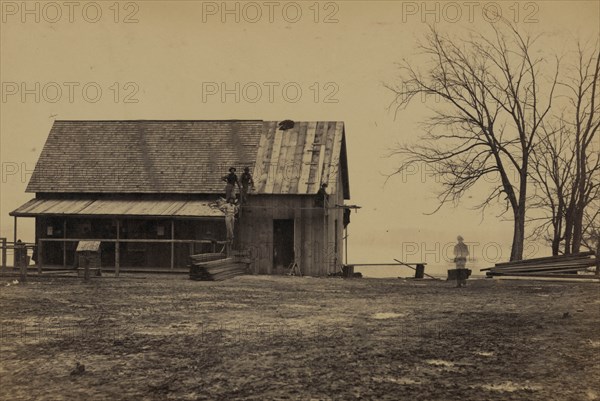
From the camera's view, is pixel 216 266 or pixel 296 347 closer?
pixel 296 347

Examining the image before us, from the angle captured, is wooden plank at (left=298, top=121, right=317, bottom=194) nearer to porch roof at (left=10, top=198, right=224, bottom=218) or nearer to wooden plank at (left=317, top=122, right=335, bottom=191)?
wooden plank at (left=317, top=122, right=335, bottom=191)

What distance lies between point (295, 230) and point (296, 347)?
18744 millimetres

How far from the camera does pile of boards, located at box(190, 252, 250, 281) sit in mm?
21578

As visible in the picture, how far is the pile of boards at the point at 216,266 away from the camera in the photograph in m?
21.6

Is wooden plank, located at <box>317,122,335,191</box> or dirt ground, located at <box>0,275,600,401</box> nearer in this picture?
dirt ground, located at <box>0,275,600,401</box>

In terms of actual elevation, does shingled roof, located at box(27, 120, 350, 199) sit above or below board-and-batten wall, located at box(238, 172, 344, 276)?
above

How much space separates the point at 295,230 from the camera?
93.2 feet

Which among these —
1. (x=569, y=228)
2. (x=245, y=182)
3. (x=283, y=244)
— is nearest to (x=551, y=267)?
(x=569, y=228)

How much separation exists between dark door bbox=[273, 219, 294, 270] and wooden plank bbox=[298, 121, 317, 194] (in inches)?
58.2

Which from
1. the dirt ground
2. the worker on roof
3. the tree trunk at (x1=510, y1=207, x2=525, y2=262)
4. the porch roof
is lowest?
the dirt ground

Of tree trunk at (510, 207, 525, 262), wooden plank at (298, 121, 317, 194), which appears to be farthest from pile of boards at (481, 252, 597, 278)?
wooden plank at (298, 121, 317, 194)

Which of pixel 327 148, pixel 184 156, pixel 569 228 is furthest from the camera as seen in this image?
pixel 184 156

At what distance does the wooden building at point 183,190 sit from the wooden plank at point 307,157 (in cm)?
4

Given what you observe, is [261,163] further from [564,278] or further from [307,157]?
[564,278]
